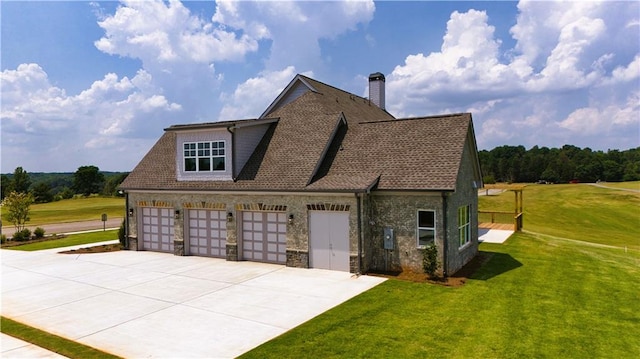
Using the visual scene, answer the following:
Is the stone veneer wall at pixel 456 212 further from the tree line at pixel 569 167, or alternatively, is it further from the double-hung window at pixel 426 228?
the tree line at pixel 569 167

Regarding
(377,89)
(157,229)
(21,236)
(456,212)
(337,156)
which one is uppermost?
(377,89)

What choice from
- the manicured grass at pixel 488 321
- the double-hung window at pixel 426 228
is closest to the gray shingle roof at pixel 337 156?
the double-hung window at pixel 426 228

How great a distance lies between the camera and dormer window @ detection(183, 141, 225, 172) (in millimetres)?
19875

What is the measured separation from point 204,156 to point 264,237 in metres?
5.39

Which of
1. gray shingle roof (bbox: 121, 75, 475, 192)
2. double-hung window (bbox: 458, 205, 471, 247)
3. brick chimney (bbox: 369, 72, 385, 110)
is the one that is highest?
brick chimney (bbox: 369, 72, 385, 110)

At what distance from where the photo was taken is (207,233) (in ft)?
66.3

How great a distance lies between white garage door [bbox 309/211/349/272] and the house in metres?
0.04

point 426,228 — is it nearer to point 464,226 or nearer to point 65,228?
point 464,226

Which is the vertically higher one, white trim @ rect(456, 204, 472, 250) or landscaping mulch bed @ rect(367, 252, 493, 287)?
white trim @ rect(456, 204, 472, 250)

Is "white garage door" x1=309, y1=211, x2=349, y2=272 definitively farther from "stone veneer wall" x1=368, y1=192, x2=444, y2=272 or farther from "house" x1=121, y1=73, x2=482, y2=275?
"stone veneer wall" x1=368, y1=192, x2=444, y2=272

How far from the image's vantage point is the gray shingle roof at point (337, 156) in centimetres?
1605

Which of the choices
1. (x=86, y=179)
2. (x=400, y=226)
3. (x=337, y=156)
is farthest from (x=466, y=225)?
(x=86, y=179)

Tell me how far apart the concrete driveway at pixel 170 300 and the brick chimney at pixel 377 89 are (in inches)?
715

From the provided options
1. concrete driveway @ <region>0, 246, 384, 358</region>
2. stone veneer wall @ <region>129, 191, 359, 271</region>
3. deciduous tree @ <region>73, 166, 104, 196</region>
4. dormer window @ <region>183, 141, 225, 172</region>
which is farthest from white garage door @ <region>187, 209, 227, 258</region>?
deciduous tree @ <region>73, 166, 104, 196</region>
